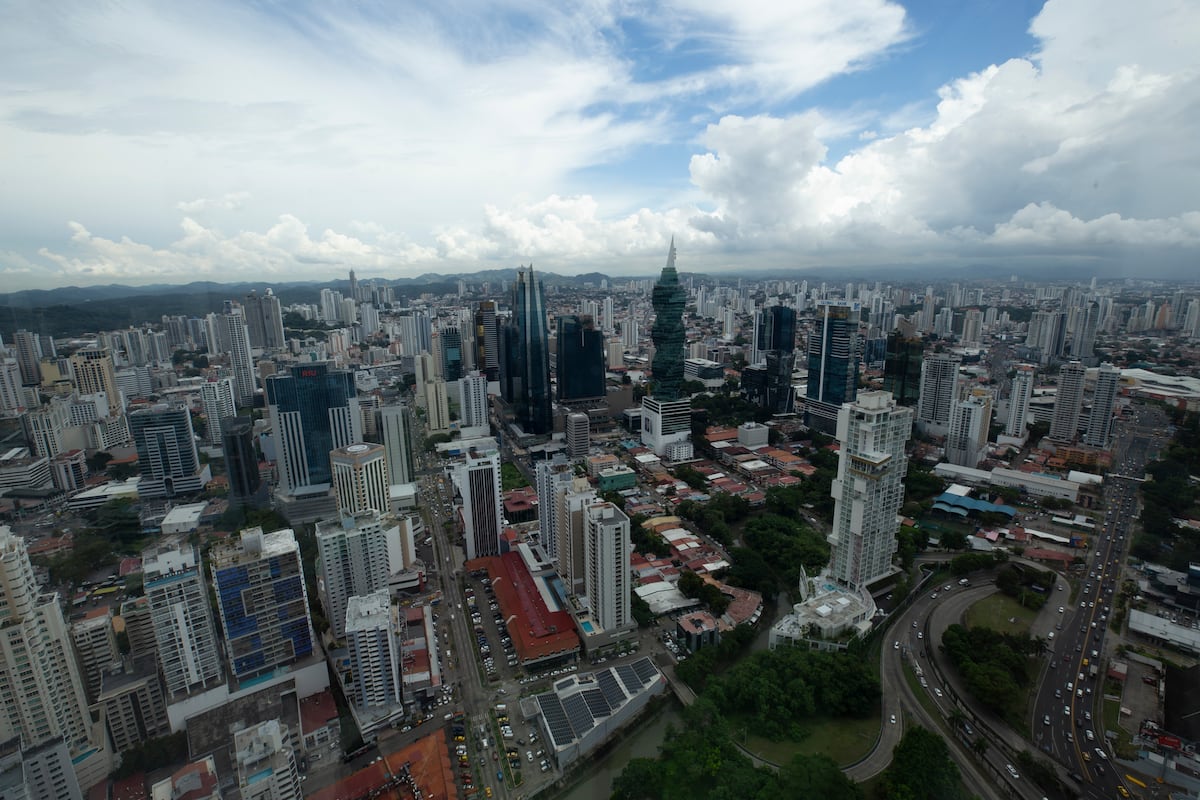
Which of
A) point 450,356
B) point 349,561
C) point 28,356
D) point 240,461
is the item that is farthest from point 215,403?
point 349,561

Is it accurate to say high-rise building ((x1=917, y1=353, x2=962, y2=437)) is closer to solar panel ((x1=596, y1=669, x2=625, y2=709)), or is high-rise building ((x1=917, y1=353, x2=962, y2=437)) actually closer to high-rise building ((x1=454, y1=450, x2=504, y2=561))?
high-rise building ((x1=454, y1=450, x2=504, y2=561))

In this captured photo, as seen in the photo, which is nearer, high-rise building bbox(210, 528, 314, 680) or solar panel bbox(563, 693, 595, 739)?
solar panel bbox(563, 693, 595, 739)

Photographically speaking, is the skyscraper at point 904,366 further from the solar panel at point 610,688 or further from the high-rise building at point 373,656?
the high-rise building at point 373,656

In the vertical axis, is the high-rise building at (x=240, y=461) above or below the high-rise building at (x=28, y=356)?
below

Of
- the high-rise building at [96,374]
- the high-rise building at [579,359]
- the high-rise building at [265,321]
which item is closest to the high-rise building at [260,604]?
the high-rise building at [579,359]

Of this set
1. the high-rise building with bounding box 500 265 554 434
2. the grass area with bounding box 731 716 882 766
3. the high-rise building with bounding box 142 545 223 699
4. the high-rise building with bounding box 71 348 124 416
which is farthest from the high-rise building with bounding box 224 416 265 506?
the grass area with bounding box 731 716 882 766

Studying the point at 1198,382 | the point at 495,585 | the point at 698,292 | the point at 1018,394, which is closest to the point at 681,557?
the point at 495,585
